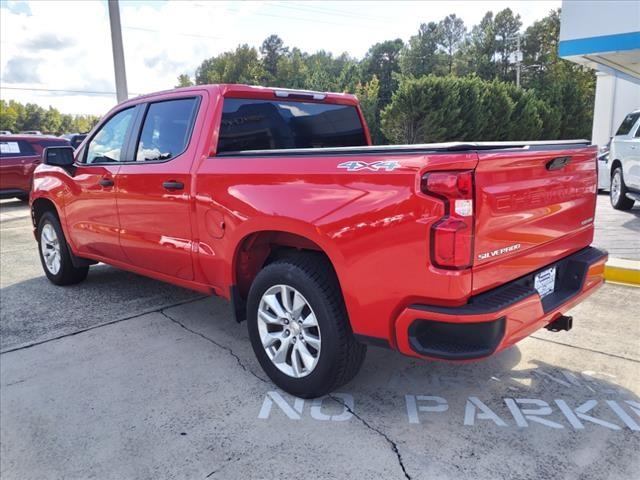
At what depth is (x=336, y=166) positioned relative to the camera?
110 inches

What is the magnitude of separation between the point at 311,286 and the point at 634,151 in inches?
317

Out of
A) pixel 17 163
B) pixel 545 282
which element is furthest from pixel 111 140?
pixel 17 163

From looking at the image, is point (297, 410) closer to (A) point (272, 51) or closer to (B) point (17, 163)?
(B) point (17, 163)

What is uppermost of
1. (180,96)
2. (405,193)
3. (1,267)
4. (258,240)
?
(180,96)

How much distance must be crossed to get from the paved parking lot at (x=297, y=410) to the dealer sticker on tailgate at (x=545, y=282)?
645 millimetres

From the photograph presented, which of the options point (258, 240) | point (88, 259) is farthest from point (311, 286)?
point (88, 259)

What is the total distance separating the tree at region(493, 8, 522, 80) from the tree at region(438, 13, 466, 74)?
44.6 ft

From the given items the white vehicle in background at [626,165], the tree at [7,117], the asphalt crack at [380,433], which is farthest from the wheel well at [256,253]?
the tree at [7,117]

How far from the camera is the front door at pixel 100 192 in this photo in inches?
179

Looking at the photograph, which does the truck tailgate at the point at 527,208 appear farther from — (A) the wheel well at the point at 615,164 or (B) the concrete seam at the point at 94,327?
(A) the wheel well at the point at 615,164

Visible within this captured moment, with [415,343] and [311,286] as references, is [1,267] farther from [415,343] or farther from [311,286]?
[415,343]

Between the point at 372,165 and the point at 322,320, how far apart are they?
896 mm

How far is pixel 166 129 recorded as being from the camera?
13.4 feet

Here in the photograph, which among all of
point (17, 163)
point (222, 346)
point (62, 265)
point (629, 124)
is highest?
point (629, 124)
